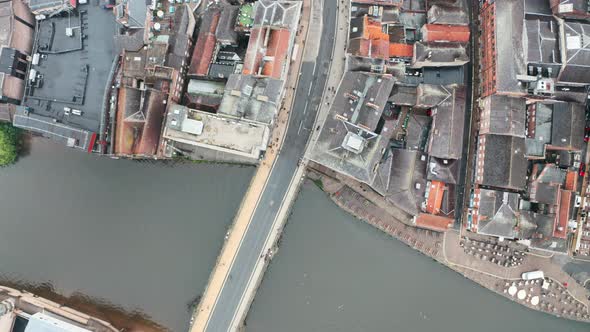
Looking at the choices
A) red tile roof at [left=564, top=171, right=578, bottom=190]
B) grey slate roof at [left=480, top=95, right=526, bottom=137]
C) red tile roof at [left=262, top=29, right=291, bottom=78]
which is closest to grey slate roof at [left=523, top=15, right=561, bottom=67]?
grey slate roof at [left=480, top=95, right=526, bottom=137]

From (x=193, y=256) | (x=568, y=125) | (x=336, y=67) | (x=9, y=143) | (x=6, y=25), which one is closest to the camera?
(x=568, y=125)

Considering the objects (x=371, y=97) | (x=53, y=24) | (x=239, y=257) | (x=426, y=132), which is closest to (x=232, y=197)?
(x=239, y=257)

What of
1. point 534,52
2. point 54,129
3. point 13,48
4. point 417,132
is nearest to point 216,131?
point 54,129

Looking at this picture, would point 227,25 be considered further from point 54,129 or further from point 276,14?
point 54,129

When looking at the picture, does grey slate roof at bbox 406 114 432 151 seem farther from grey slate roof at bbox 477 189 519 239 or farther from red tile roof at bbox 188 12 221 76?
red tile roof at bbox 188 12 221 76

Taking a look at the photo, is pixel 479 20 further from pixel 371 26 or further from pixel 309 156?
pixel 309 156

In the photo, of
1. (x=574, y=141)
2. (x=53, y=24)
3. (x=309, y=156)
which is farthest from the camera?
(x=53, y=24)
